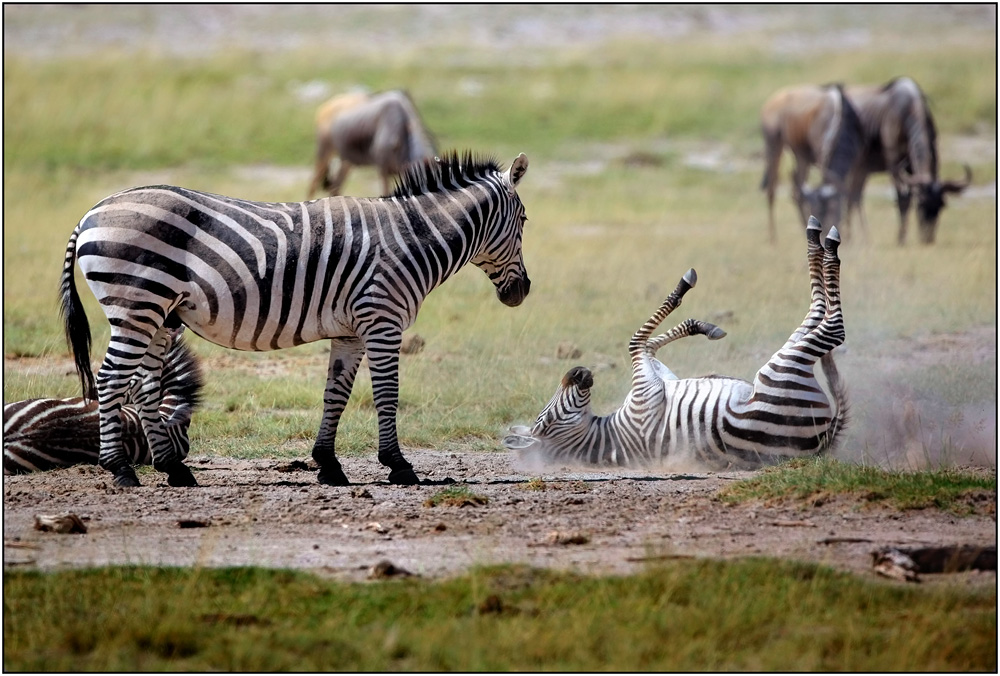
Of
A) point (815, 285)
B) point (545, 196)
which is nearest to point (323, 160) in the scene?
point (545, 196)

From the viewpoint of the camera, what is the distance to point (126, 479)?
7.07 m

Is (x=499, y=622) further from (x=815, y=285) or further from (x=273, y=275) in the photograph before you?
(x=815, y=285)

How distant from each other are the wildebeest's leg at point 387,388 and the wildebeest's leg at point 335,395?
294 millimetres

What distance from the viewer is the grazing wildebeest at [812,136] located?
63.0 feet

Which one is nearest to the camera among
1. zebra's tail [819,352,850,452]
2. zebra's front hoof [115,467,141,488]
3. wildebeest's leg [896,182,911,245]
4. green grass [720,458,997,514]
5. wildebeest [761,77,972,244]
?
green grass [720,458,997,514]

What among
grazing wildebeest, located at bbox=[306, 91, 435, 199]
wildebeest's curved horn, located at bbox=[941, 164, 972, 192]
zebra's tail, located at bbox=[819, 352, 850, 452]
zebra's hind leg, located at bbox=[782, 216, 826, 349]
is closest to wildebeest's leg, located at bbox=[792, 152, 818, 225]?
wildebeest's curved horn, located at bbox=[941, 164, 972, 192]

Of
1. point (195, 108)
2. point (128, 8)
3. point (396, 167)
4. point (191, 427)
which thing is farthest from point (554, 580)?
point (128, 8)

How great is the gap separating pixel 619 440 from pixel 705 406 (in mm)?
670

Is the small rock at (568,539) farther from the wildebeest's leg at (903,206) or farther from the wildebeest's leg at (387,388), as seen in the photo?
the wildebeest's leg at (903,206)

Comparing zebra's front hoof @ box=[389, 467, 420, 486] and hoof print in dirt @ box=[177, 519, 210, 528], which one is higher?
zebra's front hoof @ box=[389, 467, 420, 486]

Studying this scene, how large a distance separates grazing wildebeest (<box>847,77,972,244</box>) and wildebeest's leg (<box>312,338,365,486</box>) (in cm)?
1285

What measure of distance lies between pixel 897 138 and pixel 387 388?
1459cm

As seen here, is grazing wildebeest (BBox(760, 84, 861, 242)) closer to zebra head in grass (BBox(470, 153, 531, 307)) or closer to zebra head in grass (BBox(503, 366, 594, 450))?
zebra head in grass (BBox(470, 153, 531, 307))

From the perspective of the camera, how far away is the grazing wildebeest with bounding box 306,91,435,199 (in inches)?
751
